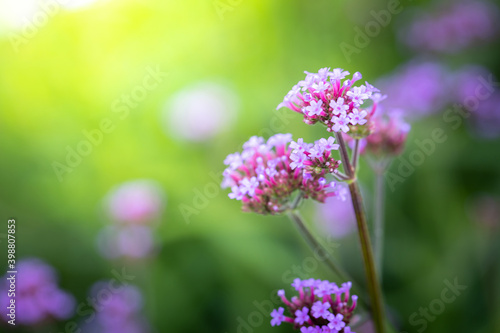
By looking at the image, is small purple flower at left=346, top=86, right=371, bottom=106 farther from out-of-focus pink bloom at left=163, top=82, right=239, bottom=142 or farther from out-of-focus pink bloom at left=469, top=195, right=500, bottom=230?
out-of-focus pink bloom at left=163, top=82, right=239, bottom=142

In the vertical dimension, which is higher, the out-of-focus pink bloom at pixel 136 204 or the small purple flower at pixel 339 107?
the small purple flower at pixel 339 107

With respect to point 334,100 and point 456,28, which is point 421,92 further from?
point 334,100

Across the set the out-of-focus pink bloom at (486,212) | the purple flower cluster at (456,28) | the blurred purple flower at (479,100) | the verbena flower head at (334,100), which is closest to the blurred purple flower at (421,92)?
the blurred purple flower at (479,100)

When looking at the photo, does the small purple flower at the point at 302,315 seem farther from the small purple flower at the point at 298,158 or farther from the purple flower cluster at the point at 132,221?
the purple flower cluster at the point at 132,221

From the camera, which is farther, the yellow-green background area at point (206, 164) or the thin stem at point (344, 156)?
the yellow-green background area at point (206, 164)

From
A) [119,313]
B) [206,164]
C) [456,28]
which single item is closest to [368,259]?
[119,313]

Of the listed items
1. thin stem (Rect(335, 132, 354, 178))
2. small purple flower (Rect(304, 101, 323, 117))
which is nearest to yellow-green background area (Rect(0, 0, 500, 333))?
thin stem (Rect(335, 132, 354, 178))

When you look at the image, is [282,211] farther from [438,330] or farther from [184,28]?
[184,28]
